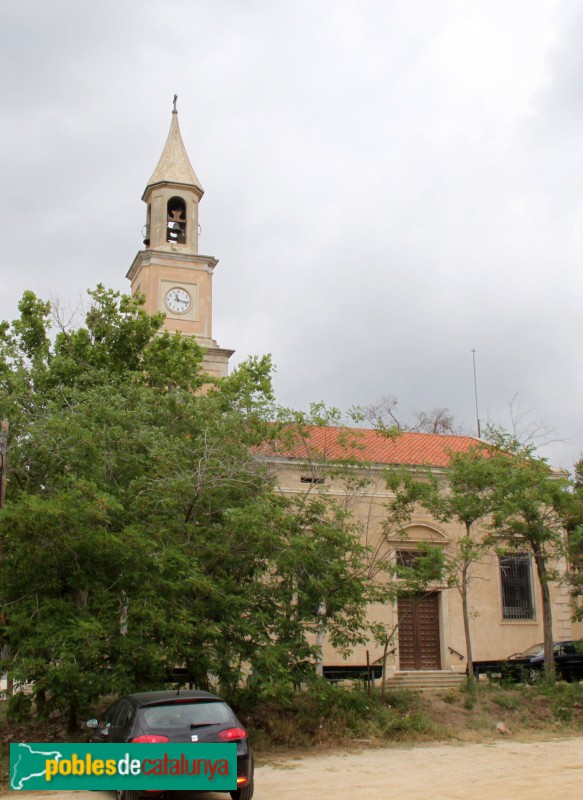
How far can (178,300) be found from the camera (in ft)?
108

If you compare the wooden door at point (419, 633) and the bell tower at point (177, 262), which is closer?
the wooden door at point (419, 633)

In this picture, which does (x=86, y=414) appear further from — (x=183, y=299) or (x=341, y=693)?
(x=183, y=299)

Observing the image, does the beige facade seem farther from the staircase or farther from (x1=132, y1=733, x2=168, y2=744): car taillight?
(x1=132, y1=733, x2=168, y2=744): car taillight

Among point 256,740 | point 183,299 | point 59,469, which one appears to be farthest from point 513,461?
point 183,299

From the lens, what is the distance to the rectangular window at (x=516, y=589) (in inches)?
1081

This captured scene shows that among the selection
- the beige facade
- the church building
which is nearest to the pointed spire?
the church building

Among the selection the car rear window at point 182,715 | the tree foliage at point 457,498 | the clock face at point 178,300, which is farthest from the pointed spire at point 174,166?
the car rear window at point 182,715

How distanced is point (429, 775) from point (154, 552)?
5878 millimetres

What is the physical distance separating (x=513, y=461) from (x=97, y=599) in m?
11.2

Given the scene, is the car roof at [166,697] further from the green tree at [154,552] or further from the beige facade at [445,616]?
the beige facade at [445,616]

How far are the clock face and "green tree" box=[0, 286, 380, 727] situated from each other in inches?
559

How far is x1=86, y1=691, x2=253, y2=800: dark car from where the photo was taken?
984cm

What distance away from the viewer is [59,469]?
641 inches

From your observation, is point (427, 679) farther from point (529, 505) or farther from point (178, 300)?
point (178, 300)
